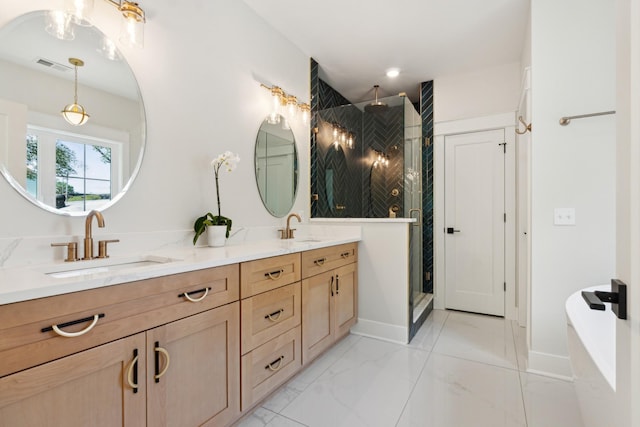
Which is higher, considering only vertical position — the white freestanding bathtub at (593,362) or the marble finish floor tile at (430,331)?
the white freestanding bathtub at (593,362)

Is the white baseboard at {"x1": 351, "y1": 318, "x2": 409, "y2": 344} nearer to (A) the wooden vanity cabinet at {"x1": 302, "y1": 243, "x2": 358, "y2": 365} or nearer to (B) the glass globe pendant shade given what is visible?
(A) the wooden vanity cabinet at {"x1": 302, "y1": 243, "x2": 358, "y2": 365}

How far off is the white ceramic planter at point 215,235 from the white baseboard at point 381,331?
1.57 meters

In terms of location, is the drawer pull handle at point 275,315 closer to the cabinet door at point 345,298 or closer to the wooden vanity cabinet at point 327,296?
the wooden vanity cabinet at point 327,296

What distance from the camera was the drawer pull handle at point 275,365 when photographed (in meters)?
1.71

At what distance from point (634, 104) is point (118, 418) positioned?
5.34ft

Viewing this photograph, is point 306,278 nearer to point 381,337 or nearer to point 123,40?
point 381,337

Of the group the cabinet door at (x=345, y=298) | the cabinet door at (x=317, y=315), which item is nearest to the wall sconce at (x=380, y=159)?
the cabinet door at (x=345, y=298)

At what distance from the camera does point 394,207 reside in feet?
10.5

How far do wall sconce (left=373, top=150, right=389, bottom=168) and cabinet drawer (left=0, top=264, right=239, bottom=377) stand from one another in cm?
236

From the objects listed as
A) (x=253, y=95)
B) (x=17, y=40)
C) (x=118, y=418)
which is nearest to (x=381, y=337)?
(x=118, y=418)

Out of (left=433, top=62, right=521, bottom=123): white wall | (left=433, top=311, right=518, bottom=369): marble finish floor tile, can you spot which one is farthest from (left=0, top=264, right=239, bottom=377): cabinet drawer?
(left=433, top=62, right=521, bottom=123): white wall

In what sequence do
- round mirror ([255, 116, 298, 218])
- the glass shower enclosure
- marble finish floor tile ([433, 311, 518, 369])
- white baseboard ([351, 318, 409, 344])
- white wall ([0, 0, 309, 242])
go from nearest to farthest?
white wall ([0, 0, 309, 242]) < marble finish floor tile ([433, 311, 518, 369]) < round mirror ([255, 116, 298, 218]) < white baseboard ([351, 318, 409, 344]) < the glass shower enclosure

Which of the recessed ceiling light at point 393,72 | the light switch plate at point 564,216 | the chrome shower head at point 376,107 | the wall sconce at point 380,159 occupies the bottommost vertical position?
the light switch plate at point 564,216

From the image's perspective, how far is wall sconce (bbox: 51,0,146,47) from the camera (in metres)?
1.39
